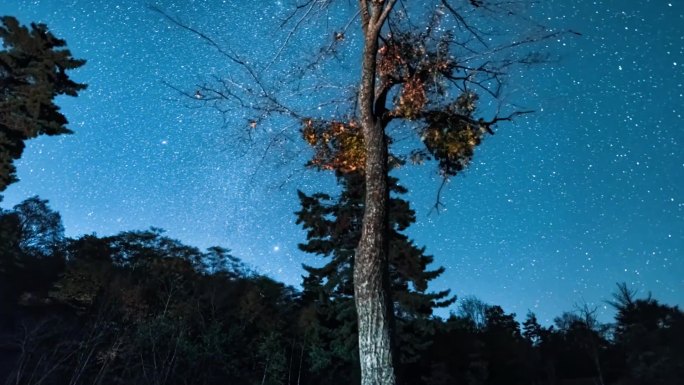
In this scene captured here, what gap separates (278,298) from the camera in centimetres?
3844

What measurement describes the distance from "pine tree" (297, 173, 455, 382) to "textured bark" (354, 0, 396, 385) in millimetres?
18069

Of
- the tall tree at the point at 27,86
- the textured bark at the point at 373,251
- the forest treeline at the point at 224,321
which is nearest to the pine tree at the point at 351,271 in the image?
the forest treeline at the point at 224,321

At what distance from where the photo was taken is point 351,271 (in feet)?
81.4

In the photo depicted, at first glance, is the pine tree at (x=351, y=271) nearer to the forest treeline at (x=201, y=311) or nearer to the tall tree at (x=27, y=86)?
the forest treeline at (x=201, y=311)

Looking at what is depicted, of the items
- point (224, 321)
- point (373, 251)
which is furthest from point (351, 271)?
point (373, 251)

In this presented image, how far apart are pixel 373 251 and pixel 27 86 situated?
20.3 meters

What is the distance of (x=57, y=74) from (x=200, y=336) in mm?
19398

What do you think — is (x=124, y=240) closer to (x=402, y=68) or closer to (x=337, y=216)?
(x=337, y=216)

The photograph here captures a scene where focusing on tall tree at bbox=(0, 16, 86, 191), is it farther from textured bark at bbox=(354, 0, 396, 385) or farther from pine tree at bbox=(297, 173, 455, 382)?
textured bark at bbox=(354, 0, 396, 385)

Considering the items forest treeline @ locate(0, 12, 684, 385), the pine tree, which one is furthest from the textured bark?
the pine tree

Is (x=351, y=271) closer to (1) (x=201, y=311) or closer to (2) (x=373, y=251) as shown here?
(1) (x=201, y=311)

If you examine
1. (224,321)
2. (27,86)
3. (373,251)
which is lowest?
(373,251)

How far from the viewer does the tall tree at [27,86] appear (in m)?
18.4

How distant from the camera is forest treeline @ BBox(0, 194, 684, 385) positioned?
82.2ft
